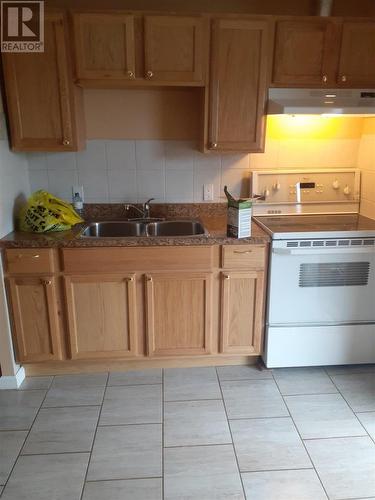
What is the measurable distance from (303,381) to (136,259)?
1297 millimetres

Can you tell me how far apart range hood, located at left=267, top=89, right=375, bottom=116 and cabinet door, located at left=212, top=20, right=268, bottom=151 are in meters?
0.11

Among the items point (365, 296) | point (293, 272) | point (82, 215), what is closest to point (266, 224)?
point (293, 272)

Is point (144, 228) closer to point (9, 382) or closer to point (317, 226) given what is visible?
point (317, 226)

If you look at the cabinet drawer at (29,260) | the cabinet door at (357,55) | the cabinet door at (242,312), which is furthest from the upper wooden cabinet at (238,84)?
the cabinet drawer at (29,260)

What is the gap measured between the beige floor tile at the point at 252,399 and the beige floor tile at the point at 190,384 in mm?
78

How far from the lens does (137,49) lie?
86.6 inches

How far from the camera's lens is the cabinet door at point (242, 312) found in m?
2.32

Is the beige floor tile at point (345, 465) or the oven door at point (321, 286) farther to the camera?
the oven door at point (321, 286)

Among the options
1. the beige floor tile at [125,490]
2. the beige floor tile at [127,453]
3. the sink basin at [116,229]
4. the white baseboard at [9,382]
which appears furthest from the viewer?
the sink basin at [116,229]

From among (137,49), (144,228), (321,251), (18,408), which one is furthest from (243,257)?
(18,408)

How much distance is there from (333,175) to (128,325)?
178 centimetres

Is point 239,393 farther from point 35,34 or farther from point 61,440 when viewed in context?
point 35,34

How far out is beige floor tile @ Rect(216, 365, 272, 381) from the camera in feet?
8.02

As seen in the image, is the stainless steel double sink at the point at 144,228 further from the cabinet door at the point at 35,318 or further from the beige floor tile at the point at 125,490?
the beige floor tile at the point at 125,490
